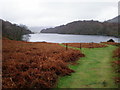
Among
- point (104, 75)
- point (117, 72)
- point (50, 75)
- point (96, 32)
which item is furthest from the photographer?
point (96, 32)

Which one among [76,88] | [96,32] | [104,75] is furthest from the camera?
[96,32]

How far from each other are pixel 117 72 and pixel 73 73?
2.39 meters

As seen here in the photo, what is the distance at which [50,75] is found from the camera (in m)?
6.47

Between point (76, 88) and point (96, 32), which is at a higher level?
point (96, 32)

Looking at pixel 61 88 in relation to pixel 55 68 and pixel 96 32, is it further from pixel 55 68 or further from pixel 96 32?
pixel 96 32

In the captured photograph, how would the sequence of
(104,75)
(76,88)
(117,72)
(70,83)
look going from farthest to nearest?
(117,72) < (104,75) < (70,83) < (76,88)

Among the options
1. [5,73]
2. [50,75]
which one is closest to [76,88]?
[50,75]

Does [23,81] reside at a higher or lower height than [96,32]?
lower

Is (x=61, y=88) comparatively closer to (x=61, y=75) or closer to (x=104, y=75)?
(x=61, y=75)

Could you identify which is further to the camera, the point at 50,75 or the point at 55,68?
the point at 55,68

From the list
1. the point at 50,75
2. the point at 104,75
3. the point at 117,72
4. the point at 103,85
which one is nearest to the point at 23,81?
the point at 50,75

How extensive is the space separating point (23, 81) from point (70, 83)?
2.00 meters

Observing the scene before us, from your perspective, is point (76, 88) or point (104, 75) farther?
point (104, 75)

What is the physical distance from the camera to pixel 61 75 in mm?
7051
